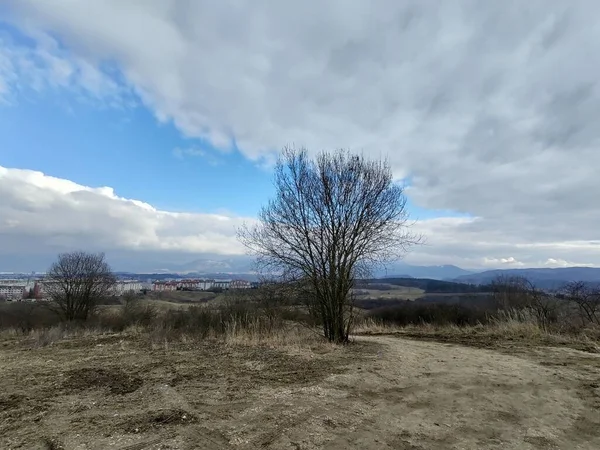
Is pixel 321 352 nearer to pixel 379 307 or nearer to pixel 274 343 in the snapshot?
pixel 274 343

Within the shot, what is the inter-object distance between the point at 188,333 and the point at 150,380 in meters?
A: 6.96

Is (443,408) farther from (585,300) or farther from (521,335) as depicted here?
(585,300)

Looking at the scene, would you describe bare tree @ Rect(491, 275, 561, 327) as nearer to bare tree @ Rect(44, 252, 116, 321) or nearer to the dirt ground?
the dirt ground

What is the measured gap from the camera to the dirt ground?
4.39 metres

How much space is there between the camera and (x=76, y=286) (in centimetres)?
3891

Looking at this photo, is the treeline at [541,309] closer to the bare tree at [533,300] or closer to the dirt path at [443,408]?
the bare tree at [533,300]

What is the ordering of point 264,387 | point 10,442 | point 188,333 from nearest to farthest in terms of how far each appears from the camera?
point 10,442
point 264,387
point 188,333

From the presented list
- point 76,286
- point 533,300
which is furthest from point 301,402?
point 76,286

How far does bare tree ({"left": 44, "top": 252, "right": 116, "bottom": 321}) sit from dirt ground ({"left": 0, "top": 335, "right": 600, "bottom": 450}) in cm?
3302

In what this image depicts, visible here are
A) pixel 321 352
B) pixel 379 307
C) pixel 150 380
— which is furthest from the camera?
pixel 379 307

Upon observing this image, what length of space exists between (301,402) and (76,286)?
39.8 m

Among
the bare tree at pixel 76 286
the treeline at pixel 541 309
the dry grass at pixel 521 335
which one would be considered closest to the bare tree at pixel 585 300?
the treeline at pixel 541 309

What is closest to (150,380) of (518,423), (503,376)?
(518,423)

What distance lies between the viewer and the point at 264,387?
6301 mm
